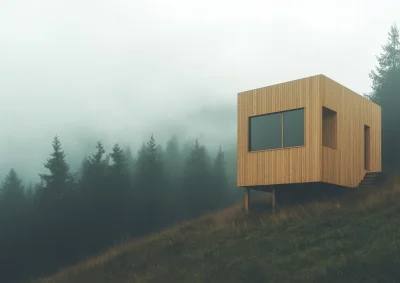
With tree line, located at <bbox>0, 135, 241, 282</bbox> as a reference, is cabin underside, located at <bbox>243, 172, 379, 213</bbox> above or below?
above

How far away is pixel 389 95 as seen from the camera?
133 feet

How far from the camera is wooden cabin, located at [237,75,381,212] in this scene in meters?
21.4

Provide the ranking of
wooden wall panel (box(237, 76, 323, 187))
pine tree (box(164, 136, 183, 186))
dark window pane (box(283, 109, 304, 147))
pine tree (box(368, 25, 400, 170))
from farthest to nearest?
pine tree (box(164, 136, 183, 186)) → pine tree (box(368, 25, 400, 170)) → dark window pane (box(283, 109, 304, 147)) → wooden wall panel (box(237, 76, 323, 187))

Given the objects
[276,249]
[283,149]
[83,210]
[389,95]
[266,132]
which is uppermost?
[389,95]

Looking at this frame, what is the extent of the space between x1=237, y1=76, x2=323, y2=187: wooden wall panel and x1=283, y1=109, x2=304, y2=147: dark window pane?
9.9 inches

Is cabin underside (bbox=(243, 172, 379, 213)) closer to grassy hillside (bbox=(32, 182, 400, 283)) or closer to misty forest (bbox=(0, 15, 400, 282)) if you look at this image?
grassy hillside (bbox=(32, 182, 400, 283))

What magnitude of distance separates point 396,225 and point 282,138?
7183 millimetres

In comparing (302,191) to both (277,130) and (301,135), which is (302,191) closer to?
(301,135)

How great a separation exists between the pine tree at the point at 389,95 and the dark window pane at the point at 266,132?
13.4m

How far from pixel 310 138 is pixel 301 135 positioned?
556 mm

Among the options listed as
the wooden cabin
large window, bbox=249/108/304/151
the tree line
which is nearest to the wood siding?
the wooden cabin

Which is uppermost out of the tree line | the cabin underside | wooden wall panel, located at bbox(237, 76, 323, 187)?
wooden wall panel, located at bbox(237, 76, 323, 187)

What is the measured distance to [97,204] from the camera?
5484 centimetres

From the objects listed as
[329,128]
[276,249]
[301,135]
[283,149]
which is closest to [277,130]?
[283,149]
